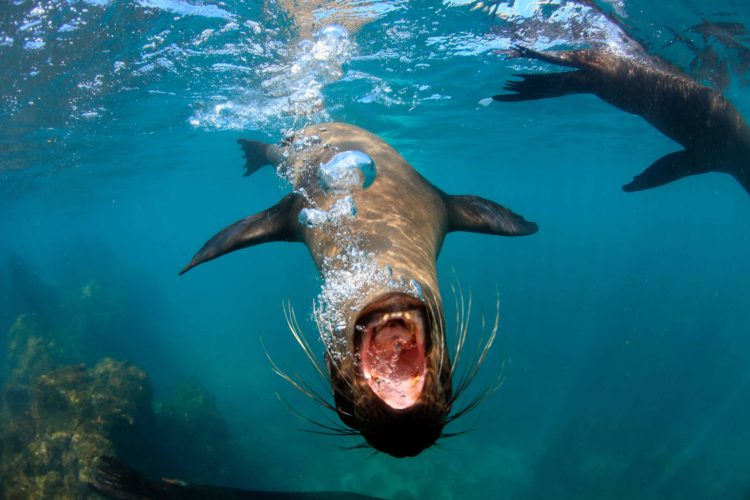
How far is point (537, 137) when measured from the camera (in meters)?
23.2

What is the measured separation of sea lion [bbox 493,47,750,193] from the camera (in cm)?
468

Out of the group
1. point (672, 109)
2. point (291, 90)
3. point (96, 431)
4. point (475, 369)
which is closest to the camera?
point (475, 369)

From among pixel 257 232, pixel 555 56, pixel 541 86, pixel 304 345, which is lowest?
pixel 257 232

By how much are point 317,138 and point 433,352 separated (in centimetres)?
465

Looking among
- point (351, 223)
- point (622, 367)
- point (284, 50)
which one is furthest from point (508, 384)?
point (351, 223)

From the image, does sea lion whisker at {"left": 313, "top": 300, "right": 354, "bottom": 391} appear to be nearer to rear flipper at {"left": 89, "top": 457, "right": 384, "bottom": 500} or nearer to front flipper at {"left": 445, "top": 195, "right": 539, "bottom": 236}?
front flipper at {"left": 445, "top": 195, "right": 539, "bottom": 236}

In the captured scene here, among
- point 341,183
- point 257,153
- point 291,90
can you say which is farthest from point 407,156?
point 341,183

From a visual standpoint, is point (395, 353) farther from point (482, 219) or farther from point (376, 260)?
point (482, 219)

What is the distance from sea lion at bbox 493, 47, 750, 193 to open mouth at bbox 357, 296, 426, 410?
3466mm

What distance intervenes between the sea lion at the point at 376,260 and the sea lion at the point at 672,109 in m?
1.64

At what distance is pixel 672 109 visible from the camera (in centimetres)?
494

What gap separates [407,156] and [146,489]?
25476 millimetres

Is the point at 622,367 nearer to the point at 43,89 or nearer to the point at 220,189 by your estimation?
the point at 43,89

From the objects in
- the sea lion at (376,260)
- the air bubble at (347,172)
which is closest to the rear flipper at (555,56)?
the sea lion at (376,260)
